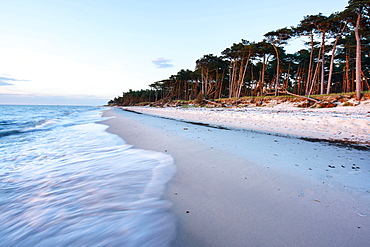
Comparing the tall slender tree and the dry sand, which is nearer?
the dry sand

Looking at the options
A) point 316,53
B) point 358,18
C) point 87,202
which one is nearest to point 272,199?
point 87,202

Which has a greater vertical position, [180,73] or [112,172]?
[180,73]

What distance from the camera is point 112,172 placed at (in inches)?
116

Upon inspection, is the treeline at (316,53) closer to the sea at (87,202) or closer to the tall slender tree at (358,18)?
the tall slender tree at (358,18)

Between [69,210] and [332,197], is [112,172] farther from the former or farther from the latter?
[332,197]

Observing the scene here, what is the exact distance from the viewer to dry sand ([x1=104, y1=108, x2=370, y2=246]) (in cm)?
134

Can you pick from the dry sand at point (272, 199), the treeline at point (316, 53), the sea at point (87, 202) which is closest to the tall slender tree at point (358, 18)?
the treeline at point (316, 53)

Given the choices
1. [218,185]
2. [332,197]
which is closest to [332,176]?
[332,197]

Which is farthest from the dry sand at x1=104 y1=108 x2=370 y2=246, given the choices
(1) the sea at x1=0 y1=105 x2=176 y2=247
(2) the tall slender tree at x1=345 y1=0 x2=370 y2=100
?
(2) the tall slender tree at x1=345 y1=0 x2=370 y2=100

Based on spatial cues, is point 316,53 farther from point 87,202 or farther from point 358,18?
point 87,202

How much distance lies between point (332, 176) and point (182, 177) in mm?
2168

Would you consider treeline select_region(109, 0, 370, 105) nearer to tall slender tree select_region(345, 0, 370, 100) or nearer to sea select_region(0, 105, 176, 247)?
tall slender tree select_region(345, 0, 370, 100)

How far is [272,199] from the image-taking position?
1891mm

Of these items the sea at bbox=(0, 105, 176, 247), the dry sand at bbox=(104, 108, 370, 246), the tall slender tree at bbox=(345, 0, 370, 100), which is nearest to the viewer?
the dry sand at bbox=(104, 108, 370, 246)
